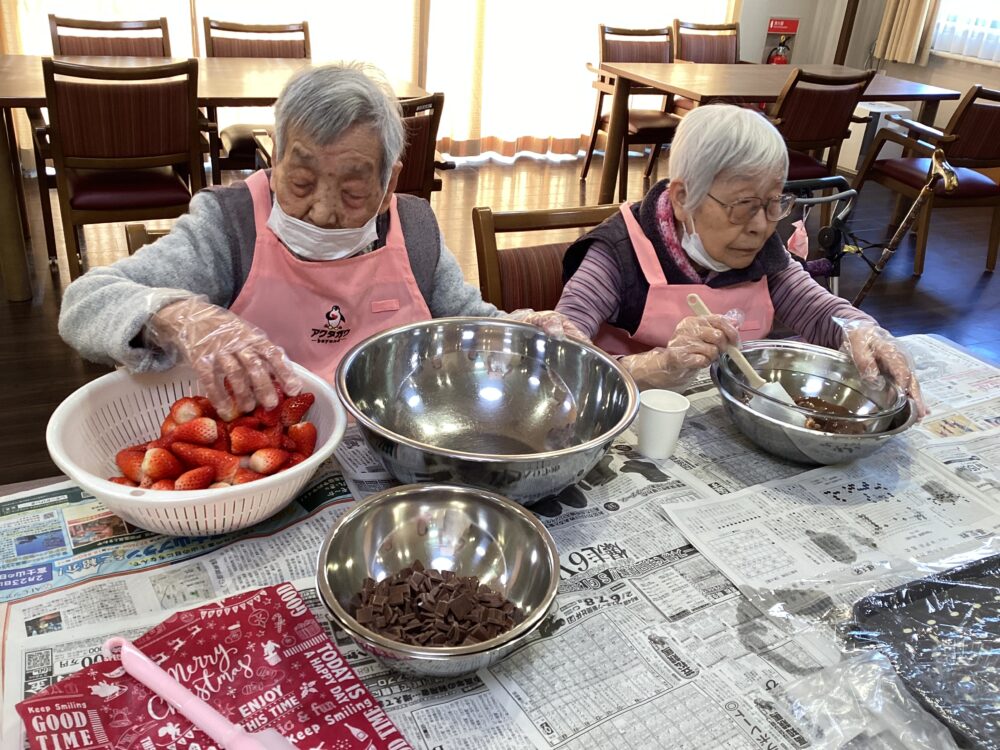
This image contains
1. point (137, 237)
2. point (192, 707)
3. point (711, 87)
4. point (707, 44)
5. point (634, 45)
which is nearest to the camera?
point (192, 707)

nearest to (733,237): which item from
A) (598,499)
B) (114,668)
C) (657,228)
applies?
(657,228)

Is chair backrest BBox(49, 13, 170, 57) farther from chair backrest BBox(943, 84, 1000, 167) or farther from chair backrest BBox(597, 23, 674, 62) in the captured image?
chair backrest BBox(943, 84, 1000, 167)

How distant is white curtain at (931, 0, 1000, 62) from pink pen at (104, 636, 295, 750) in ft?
A: 21.1

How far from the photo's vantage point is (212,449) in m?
1.00

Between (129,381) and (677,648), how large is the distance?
84 centimetres

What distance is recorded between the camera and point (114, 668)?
77 cm

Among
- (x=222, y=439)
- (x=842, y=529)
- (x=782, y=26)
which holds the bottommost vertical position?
(x=842, y=529)

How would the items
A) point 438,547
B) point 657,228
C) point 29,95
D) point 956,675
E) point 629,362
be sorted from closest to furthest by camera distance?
point 956,675, point 438,547, point 629,362, point 657,228, point 29,95

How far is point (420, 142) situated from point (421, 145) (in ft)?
0.06

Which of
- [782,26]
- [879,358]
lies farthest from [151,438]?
[782,26]

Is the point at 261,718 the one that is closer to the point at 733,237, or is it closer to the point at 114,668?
the point at 114,668

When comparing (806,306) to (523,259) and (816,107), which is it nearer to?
(523,259)

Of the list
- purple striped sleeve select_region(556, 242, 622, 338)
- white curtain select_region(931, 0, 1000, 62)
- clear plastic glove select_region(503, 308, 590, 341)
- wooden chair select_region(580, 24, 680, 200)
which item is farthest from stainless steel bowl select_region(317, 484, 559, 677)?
white curtain select_region(931, 0, 1000, 62)

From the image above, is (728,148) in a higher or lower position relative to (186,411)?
higher
